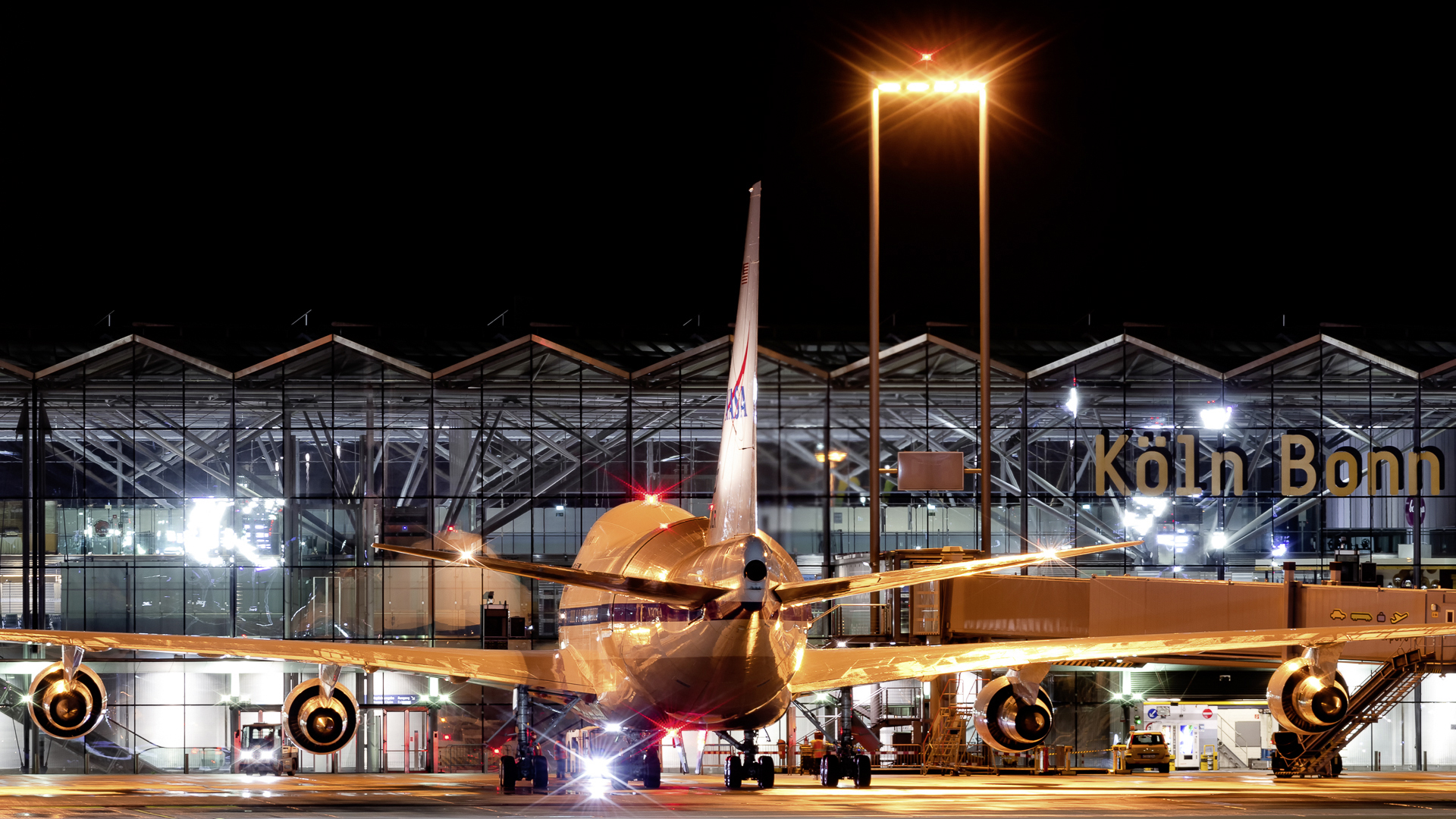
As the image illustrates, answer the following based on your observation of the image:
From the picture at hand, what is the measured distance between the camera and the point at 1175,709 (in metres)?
60.7

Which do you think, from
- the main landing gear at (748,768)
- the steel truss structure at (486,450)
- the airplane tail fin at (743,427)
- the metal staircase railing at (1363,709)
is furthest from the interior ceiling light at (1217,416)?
the airplane tail fin at (743,427)

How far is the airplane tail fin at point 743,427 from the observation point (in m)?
25.1

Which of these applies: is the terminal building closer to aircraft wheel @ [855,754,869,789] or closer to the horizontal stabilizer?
aircraft wheel @ [855,754,869,789]

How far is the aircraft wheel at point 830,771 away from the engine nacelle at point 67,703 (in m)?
15.3

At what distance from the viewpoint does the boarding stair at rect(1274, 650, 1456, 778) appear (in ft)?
145

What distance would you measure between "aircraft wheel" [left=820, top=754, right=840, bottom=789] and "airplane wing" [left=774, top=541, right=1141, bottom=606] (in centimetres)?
992

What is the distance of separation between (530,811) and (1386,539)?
53.3 meters

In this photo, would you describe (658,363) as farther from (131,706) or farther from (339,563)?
(131,706)

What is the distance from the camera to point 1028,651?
30.2 m

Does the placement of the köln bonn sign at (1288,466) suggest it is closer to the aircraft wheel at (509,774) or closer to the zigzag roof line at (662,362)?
the zigzag roof line at (662,362)

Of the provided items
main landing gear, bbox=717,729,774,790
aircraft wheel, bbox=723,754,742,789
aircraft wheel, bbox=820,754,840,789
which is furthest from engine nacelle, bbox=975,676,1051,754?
aircraft wheel, bbox=723,754,742,789

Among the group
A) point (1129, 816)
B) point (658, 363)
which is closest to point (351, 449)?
point (658, 363)

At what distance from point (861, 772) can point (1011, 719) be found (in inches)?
225

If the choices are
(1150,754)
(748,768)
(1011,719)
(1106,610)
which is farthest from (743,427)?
(1150,754)
